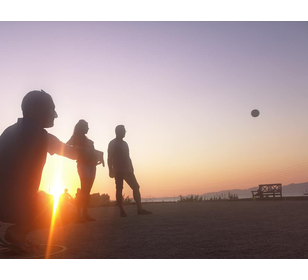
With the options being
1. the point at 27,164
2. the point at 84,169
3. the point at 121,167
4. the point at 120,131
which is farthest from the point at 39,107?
the point at 120,131

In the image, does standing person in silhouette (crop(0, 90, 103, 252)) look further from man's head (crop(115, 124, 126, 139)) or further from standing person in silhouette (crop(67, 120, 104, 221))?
man's head (crop(115, 124, 126, 139))

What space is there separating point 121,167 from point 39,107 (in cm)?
499

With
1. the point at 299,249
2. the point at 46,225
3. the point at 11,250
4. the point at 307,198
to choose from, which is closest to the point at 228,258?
the point at 299,249

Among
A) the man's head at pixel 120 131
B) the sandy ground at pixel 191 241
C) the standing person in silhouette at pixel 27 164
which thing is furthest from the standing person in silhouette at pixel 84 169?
the standing person in silhouette at pixel 27 164

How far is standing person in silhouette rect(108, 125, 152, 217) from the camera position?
28.8ft

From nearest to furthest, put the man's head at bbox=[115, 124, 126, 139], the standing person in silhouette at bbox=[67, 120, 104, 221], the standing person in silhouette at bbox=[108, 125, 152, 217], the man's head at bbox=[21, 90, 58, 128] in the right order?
1. the man's head at bbox=[21, 90, 58, 128]
2. the standing person in silhouette at bbox=[67, 120, 104, 221]
3. the standing person in silhouette at bbox=[108, 125, 152, 217]
4. the man's head at bbox=[115, 124, 126, 139]

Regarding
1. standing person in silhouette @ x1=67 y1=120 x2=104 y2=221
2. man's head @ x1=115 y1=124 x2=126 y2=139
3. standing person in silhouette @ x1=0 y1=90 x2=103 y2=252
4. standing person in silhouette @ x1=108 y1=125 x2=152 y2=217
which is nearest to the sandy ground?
standing person in silhouette @ x1=0 y1=90 x2=103 y2=252

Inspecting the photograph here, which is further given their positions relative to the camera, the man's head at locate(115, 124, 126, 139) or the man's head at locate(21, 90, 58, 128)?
the man's head at locate(115, 124, 126, 139)

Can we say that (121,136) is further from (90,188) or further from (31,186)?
(31,186)

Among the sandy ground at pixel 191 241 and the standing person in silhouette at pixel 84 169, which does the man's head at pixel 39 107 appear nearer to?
the sandy ground at pixel 191 241

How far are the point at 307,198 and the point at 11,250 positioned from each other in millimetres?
11980

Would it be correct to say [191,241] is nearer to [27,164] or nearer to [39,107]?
[27,164]

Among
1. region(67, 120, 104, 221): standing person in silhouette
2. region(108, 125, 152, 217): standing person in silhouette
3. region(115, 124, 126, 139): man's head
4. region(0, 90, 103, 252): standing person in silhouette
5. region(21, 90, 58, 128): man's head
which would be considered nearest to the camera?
region(0, 90, 103, 252): standing person in silhouette

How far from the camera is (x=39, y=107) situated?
3930 millimetres
